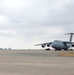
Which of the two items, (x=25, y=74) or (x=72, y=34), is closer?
(x=25, y=74)

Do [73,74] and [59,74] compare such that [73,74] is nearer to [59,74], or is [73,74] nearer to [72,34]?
[59,74]

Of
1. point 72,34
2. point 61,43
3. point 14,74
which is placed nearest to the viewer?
point 14,74

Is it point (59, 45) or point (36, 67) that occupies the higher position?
point (59, 45)

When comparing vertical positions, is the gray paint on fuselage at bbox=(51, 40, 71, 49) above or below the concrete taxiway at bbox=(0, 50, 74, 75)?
above

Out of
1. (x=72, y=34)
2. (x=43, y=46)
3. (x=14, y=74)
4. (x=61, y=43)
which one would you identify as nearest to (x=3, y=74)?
(x=14, y=74)

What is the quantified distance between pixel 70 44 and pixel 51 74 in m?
106

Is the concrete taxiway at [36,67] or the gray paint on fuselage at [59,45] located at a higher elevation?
the gray paint on fuselage at [59,45]

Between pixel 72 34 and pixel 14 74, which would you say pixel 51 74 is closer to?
pixel 14 74

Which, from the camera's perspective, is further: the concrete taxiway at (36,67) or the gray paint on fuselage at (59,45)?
the gray paint on fuselage at (59,45)

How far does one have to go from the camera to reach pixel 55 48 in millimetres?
117250

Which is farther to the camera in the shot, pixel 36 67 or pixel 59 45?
pixel 59 45

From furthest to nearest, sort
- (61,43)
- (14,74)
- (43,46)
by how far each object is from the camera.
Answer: (43,46) → (61,43) → (14,74)

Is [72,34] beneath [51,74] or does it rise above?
above

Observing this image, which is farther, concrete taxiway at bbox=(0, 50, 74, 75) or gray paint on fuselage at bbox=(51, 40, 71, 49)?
gray paint on fuselage at bbox=(51, 40, 71, 49)
